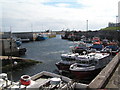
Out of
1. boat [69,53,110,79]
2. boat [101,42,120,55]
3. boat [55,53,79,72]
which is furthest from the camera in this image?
boat [101,42,120,55]

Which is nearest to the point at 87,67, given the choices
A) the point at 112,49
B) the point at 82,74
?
the point at 82,74

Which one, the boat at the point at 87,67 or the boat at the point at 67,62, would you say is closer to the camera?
the boat at the point at 87,67

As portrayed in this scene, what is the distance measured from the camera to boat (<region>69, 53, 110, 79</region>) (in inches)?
855

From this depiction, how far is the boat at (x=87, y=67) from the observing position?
21.7 meters

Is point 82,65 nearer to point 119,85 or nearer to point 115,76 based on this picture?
point 115,76

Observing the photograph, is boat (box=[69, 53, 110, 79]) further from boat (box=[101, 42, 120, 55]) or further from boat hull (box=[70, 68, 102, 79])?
boat (box=[101, 42, 120, 55])

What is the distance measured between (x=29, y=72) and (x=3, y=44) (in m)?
22.2

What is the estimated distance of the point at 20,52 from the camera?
4584cm

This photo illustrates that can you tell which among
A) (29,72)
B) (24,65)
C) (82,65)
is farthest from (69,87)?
(24,65)

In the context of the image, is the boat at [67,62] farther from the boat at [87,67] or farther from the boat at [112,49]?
the boat at [112,49]

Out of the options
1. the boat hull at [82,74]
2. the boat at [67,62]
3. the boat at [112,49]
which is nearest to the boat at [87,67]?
the boat hull at [82,74]

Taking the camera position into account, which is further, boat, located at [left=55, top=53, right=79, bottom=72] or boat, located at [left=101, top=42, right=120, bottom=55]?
boat, located at [left=101, top=42, right=120, bottom=55]

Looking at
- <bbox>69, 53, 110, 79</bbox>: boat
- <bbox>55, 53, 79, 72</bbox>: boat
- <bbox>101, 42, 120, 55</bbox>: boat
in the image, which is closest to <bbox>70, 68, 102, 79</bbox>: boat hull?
<bbox>69, 53, 110, 79</bbox>: boat

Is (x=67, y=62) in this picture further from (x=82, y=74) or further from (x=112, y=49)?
(x=112, y=49)
